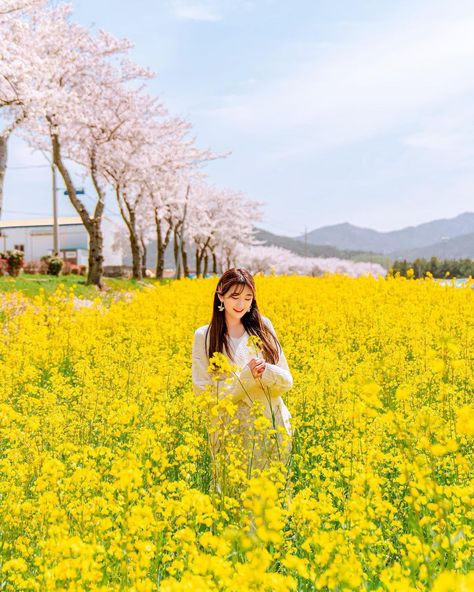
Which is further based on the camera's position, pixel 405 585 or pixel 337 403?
pixel 337 403

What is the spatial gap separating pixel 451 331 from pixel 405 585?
7557 mm

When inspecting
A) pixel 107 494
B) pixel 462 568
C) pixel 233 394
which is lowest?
pixel 462 568

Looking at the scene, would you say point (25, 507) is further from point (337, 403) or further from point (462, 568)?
point (337, 403)

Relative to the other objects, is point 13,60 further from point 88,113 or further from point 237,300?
point 237,300

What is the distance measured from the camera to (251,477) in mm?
3547

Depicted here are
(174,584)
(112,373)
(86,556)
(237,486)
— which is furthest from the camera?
(112,373)

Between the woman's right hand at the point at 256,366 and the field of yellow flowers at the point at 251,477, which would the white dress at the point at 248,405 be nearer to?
the woman's right hand at the point at 256,366

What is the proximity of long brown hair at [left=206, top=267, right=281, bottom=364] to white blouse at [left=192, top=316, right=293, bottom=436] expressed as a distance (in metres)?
0.06

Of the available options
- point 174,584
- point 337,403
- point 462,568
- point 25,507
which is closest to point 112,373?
point 337,403

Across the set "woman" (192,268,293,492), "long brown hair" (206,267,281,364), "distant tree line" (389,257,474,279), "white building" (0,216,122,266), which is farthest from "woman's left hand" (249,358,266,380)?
"distant tree line" (389,257,474,279)

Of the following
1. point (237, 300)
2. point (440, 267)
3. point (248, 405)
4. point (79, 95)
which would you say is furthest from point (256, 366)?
point (440, 267)

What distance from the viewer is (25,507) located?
3145 millimetres

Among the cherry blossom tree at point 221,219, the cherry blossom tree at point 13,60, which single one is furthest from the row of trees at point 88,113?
the cherry blossom tree at point 221,219

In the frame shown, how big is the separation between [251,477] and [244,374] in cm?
64
